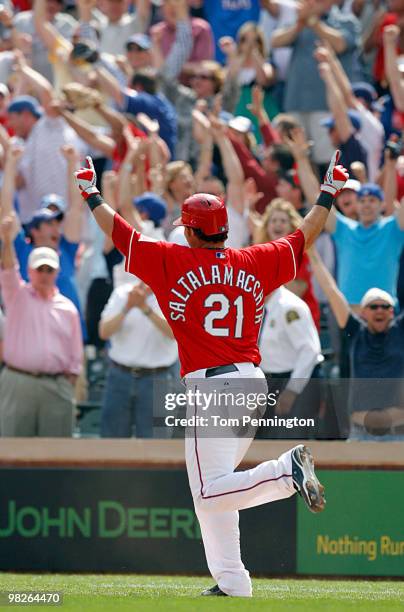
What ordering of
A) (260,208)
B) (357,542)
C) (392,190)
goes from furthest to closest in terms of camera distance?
(260,208), (392,190), (357,542)

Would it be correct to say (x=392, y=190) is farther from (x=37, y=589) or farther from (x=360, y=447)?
(x=37, y=589)

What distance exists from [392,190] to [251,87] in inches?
138

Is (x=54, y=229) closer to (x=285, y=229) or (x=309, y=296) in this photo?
(x=285, y=229)

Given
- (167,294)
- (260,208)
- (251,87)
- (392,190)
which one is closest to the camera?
(167,294)

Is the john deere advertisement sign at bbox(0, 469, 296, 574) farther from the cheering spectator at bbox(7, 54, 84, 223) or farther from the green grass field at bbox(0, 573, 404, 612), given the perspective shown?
the cheering spectator at bbox(7, 54, 84, 223)

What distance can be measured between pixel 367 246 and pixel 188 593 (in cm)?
423

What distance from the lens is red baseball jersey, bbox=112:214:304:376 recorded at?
22.9ft

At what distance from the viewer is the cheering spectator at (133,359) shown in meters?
10.2

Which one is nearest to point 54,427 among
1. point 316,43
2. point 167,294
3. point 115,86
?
point 167,294

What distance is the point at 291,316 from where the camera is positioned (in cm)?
981

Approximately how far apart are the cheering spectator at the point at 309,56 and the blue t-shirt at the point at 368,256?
300 centimetres

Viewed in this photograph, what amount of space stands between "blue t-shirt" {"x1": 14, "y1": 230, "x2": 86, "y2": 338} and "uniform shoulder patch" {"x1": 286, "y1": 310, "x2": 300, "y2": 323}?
2.04m

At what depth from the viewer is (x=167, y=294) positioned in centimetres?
702

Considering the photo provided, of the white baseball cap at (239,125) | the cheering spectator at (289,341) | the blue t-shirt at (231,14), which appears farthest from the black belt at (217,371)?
the blue t-shirt at (231,14)
